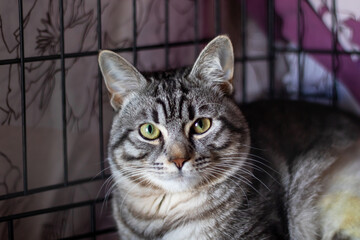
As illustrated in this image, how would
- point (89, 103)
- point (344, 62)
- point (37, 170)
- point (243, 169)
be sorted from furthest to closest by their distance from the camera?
point (344, 62)
point (89, 103)
point (37, 170)
point (243, 169)

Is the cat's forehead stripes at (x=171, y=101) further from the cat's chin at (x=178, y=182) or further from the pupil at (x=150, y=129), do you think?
the cat's chin at (x=178, y=182)

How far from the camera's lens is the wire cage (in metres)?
1.73

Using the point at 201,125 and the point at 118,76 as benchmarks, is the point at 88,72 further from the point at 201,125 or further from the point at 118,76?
the point at 201,125

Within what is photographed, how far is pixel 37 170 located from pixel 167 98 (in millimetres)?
549

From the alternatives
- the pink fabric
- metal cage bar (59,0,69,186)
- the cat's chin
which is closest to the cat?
the cat's chin

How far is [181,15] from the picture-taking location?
2.37m

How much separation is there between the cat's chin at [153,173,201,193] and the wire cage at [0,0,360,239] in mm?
269

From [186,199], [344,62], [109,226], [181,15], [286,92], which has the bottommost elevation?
[109,226]

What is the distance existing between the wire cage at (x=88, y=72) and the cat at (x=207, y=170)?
7.3 inches

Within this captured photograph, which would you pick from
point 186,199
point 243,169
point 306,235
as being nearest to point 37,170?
point 186,199

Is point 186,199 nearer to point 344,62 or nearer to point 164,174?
point 164,174

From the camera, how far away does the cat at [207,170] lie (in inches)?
61.4

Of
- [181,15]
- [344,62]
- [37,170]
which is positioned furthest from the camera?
[181,15]

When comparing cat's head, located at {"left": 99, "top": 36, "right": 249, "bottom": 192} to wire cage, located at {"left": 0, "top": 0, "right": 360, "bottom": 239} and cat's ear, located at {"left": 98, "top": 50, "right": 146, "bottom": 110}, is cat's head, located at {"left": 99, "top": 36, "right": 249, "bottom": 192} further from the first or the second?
wire cage, located at {"left": 0, "top": 0, "right": 360, "bottom": 239}
